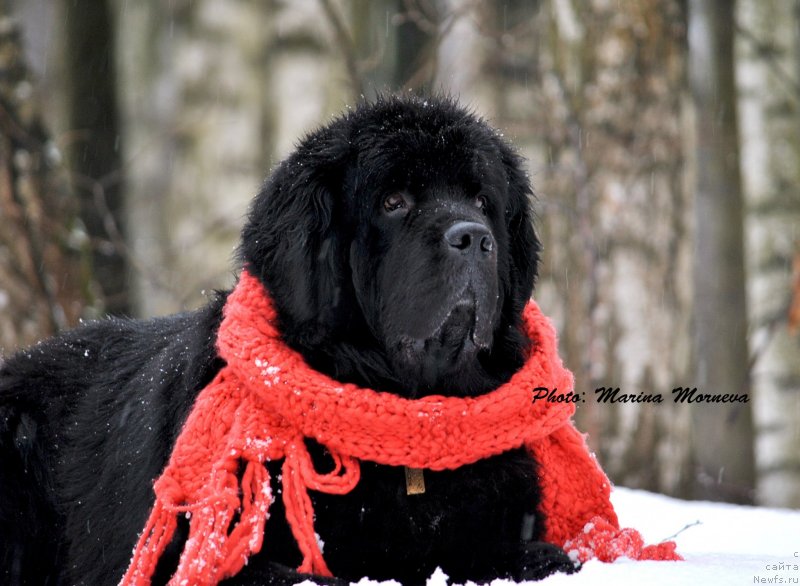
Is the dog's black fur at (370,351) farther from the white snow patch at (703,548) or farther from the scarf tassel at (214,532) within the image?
the white snow patch at (703,548)

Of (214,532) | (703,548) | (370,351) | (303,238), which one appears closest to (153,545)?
(214,532)

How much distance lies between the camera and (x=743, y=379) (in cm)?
734

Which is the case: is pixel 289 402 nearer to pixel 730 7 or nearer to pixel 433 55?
pixel 433 55

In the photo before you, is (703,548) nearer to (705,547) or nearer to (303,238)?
(705,547)

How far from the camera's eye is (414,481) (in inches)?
110

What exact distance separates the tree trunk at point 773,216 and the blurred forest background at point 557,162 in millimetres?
16

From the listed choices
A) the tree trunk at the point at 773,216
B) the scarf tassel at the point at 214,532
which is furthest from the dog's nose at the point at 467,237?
the tree trunk at the point at 773,216

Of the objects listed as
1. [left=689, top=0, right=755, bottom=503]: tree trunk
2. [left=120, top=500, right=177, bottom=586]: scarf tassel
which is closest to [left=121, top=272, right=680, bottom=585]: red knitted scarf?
[left=120, top=500, right=177, bottom=586]: scarf tassel

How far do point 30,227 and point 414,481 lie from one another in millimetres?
5167

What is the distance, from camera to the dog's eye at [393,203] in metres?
3.10

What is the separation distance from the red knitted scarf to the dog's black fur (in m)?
0.09

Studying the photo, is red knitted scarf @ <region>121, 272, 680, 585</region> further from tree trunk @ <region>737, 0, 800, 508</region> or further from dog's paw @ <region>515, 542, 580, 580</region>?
tree trunk @ <region>737, 0, 800, 508</region>

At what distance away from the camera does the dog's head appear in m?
2.94

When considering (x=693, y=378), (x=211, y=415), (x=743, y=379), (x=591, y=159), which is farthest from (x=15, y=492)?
(x=743, y=379)
